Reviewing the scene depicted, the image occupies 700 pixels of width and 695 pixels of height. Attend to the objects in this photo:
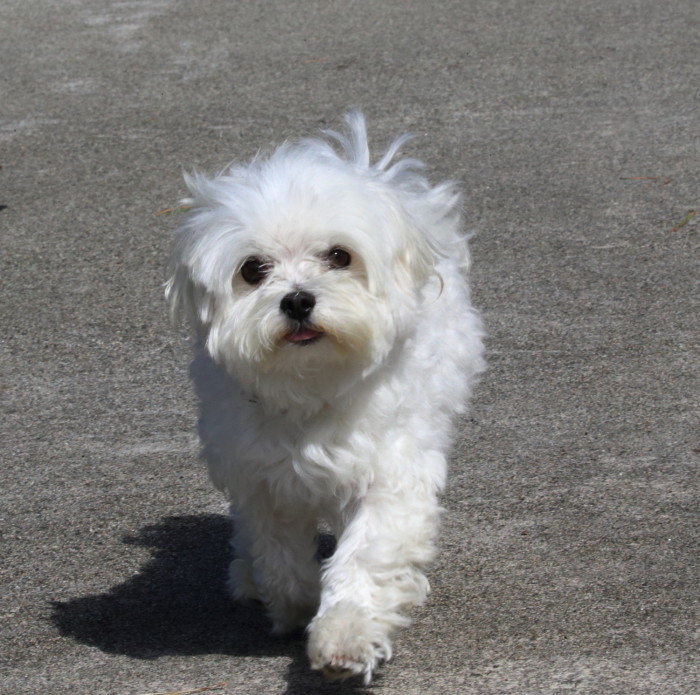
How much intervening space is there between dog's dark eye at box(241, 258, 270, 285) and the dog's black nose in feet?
0.49

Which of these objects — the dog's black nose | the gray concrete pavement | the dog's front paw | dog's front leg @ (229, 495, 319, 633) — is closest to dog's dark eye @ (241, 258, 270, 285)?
the dog's black nose

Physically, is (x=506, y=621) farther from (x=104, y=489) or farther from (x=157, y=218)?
(x=157, y=218)

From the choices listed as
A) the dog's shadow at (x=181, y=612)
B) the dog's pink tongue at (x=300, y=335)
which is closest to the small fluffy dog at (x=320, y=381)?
the dog's pink tongue at (x=300, y=335)

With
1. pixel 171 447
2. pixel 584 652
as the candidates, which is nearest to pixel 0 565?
pixel 171 447

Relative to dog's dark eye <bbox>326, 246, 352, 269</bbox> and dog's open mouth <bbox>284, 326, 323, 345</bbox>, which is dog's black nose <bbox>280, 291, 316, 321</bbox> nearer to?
dog's open mouth <bbox>284, 326, 323, 345</bbox>

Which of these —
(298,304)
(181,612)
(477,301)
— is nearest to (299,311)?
(298,304)

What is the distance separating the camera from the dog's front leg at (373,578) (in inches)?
120

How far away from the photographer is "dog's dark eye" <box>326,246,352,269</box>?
3.28 meters

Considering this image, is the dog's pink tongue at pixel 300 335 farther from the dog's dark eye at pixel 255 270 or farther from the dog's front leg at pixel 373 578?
the dog's front leg at pixel 373 578

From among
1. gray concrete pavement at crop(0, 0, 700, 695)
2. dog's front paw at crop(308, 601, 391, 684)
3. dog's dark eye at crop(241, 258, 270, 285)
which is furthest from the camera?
gray concrete pavement at crop(0, 0, 700, 695)

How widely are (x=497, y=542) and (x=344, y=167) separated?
1.38m

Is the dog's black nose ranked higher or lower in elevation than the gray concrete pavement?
higher

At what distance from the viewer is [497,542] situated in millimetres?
3994

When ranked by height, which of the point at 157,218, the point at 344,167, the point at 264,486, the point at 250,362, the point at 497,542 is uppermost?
the point at 344,167
